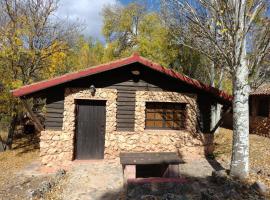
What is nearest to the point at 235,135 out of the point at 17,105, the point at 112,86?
the point at 112,86

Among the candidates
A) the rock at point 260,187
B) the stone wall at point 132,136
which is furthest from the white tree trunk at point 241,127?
the stone wall at point 132,136

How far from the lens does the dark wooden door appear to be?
10.3m

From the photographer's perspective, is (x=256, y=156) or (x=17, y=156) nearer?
(x=256, y=156)

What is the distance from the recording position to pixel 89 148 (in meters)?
10.4

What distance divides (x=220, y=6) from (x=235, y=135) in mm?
3631

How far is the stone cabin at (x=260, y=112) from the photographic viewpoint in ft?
57.4

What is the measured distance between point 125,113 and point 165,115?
1683mm

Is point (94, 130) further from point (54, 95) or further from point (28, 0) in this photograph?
point (28, 0)

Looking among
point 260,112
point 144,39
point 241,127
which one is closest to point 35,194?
point 241,127

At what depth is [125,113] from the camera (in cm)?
1038

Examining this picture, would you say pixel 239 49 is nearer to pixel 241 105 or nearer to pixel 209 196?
pixel 241 105

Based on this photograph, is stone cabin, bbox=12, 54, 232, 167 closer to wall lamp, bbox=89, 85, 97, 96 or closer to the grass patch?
wall lamp, bbox=89, 85, 97, 96

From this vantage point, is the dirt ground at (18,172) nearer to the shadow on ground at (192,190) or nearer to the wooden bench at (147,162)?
the shadow on ground at (192,190)

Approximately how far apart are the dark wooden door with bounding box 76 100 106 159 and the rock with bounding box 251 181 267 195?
564 cm
